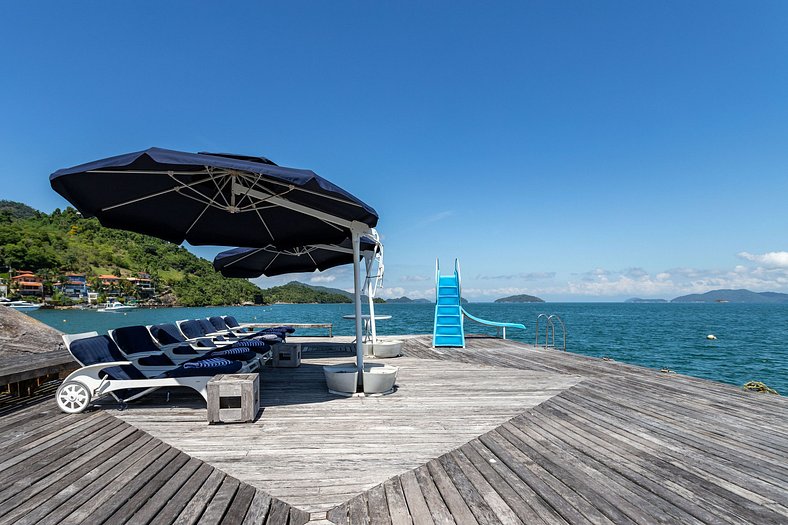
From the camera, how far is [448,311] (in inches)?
449

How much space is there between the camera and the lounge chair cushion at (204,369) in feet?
15.8

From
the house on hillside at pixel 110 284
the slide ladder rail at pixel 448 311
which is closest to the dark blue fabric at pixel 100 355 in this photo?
the slide ladder rail at pixel 448 311

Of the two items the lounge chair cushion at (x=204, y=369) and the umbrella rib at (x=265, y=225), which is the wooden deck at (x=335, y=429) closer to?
the lounge chair cushion at (x=204, y=369)

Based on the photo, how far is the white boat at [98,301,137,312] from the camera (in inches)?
3074

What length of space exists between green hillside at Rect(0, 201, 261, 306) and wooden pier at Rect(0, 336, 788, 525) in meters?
71.7

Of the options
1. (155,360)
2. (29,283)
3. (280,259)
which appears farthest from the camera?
(29,283)

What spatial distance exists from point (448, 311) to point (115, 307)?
3430 inches

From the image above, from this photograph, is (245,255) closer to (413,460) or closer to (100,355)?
(100,355)

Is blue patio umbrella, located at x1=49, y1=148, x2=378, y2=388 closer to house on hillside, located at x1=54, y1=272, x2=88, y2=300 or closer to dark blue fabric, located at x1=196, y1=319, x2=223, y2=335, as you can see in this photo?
dark blue fabric, located at x1=196, y1=319, x2=223, y2=335

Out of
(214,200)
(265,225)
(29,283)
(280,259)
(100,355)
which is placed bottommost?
(100,355)

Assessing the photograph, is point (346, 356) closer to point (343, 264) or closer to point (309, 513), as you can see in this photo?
point (343, 264)

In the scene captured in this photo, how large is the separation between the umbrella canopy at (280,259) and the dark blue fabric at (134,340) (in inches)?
113

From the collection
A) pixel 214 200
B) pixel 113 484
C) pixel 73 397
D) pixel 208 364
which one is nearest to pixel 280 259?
pixel 214 200

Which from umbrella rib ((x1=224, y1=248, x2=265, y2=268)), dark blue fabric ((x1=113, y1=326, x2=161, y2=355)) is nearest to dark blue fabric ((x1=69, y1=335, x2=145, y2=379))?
dark blue fabric ((x1=113, y1=326, x2=161, y2=355))
